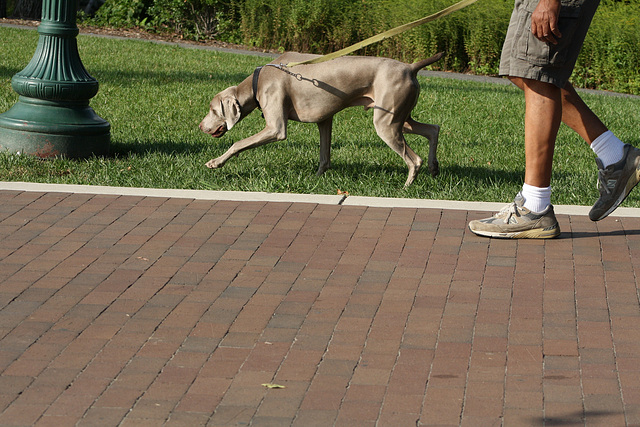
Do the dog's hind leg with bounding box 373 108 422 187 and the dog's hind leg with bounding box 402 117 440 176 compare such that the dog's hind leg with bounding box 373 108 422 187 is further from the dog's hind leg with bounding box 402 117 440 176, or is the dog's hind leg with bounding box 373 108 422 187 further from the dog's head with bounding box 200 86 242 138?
the dog's head with bounding box 200 86 242 138

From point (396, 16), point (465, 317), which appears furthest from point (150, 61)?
point (465, 317)

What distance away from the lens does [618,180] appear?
5836 mm

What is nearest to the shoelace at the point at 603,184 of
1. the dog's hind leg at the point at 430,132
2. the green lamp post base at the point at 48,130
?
the dog's hind leg at the point at 430,132

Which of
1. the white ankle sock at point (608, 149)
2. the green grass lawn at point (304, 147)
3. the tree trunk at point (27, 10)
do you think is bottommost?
the tree trunk at point (27, 10)

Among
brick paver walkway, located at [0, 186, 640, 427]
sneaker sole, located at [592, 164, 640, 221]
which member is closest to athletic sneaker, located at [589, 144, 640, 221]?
sneaker sole, located at [592, 164, 640, 221]

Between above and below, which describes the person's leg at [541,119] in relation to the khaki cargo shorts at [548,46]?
below

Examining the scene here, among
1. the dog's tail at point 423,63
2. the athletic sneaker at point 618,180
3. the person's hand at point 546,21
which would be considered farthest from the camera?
the dog's tail at point 423,63

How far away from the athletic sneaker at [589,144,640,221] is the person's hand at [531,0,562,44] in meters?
0.97

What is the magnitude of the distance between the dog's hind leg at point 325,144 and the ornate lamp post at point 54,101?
1949mm

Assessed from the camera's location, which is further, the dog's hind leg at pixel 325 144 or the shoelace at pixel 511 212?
the dog's hind leg at pixel 325 144

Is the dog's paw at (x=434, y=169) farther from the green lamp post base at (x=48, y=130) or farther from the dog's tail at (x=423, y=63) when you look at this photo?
the green lamp post base at (x=48, y=130)

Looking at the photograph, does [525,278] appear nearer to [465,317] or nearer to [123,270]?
[465,317]

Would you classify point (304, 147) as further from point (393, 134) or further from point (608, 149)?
point (608, 149)

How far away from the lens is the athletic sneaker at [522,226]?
5.69 metres
